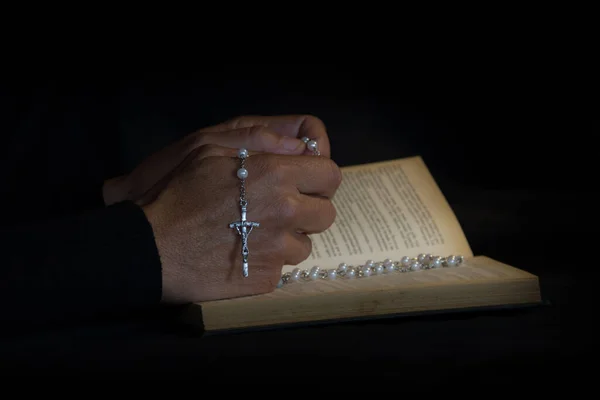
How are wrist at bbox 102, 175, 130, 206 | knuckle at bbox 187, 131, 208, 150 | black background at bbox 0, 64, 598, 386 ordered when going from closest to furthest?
knuckle at bbox 187, 131, 208, 150 < wrist at bbox 102, 175, 130, 206 < black background at bbox 0, 64, 598, 386

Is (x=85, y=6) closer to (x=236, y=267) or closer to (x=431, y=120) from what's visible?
(x=431, y=120)

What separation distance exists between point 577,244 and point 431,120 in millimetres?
858

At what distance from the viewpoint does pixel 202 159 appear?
60.0 inches

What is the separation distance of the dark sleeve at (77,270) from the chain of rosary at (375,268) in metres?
0.31

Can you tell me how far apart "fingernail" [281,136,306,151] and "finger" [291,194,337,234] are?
0.11m

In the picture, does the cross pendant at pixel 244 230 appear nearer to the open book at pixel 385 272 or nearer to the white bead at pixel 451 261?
the open book at pixel 385 272

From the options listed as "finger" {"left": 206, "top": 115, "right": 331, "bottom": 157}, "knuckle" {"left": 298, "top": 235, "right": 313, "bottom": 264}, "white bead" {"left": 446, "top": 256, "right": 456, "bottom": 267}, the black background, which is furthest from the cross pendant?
the black background

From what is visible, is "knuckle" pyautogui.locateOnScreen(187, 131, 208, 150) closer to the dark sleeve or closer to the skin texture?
the skin texture

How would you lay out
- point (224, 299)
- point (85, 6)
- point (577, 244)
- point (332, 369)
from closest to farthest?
point (332, 369) → point (224, 299) → point (577, 244) → point (85, 6)

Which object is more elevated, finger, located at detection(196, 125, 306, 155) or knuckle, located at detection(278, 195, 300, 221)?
finger, located at detection(196, 125, 306, 155)

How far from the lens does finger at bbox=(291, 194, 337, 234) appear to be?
1556 mm

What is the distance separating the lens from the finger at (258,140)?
162 centimetres

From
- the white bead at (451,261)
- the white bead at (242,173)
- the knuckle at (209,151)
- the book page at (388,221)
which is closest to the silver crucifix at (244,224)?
the white bead at (242,173)

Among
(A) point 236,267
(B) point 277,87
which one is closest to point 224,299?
(A) point 236,267
